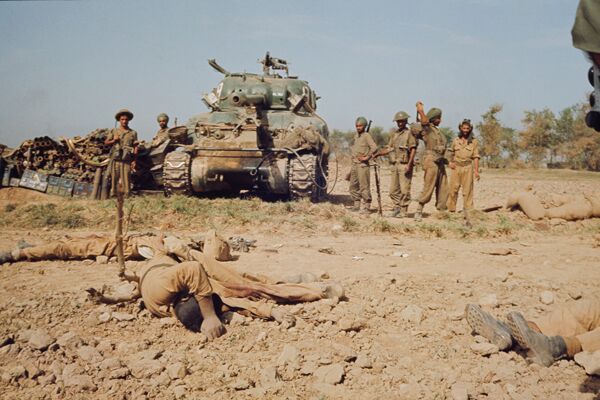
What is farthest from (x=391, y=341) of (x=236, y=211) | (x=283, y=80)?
(x=283, y=80)

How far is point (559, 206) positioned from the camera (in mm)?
9500

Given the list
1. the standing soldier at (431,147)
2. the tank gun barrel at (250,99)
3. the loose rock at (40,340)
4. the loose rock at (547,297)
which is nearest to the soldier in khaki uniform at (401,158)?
the standing soldier at (431,147)

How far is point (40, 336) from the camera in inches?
159

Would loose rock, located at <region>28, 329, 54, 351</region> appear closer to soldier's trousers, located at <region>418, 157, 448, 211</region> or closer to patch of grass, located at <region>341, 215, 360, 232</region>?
patch of grass, located at <region>341, 215, 360, 232</region>

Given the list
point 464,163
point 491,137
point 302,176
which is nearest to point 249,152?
point 302,176

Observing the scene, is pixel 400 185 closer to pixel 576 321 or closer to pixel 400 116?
pixel 400 116

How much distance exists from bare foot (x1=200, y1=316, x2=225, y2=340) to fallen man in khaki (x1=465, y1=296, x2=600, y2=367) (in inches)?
73.6

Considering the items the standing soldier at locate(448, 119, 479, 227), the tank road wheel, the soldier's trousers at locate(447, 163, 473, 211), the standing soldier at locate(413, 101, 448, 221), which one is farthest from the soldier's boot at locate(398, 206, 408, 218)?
the tank road wheel

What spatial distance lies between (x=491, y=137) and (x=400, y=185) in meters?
22.3

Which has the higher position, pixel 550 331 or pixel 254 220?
pixel 254 220

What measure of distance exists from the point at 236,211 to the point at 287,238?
1.71 meters

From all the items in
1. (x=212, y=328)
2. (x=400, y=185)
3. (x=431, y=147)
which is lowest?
Result: (x=212, y=328)

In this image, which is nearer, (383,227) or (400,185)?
(383,227)

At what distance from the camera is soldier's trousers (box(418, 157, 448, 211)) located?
9.75 m
